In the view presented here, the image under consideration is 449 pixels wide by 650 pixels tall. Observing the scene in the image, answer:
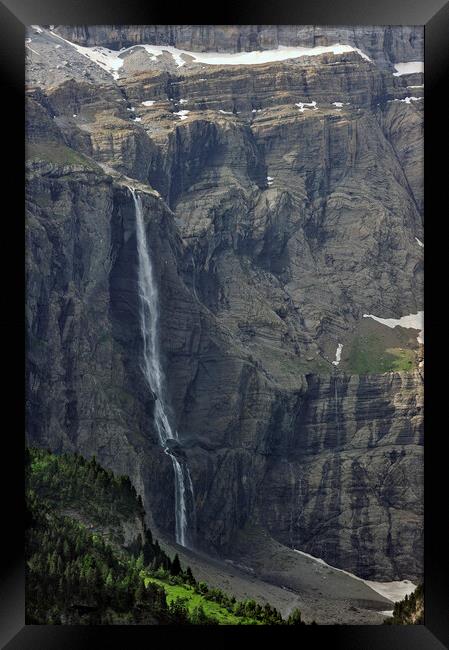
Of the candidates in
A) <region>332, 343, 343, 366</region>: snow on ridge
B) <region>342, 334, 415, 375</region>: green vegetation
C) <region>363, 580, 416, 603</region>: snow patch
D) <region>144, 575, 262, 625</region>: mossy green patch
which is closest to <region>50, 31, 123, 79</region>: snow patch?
<region>332, 343, 343, 366</region>: snow on ridge

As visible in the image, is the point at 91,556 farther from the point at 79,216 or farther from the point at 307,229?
the point at 307,229

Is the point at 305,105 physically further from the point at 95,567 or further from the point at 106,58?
the point at 95,567

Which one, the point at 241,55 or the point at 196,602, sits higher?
the point at 241,55

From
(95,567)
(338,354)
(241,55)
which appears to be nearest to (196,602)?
(95,567)

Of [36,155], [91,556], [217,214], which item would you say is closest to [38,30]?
[36,155]

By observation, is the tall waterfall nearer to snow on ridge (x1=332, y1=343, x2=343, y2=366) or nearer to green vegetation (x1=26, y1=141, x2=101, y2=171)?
green vegetation (x1=26, y1=141, x2=101, y2=171)
